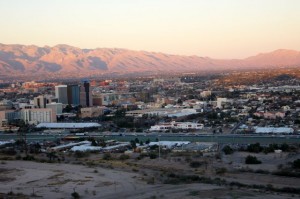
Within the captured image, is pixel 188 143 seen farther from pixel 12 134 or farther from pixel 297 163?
pixel 12 134

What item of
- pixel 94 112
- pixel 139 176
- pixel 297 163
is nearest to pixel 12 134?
pixel 94 112

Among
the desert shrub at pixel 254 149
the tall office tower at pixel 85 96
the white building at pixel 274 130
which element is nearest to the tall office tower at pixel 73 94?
the tall office tower at pixel 85 96

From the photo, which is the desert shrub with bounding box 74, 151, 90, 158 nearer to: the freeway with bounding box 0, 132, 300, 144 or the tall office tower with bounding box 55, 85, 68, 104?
the freeway with bounding box 0, 132, 300, 144

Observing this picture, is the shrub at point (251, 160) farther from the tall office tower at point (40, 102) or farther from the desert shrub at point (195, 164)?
the tall office tower at point (40, 102)

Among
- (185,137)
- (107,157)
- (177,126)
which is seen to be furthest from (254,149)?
(177,126)

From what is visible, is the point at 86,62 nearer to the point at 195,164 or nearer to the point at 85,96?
the point at 85,96

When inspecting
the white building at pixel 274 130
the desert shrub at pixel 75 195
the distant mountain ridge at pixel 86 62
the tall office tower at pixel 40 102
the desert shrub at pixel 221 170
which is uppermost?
the distant mountain ridge at pixel 86 62
